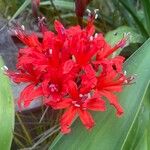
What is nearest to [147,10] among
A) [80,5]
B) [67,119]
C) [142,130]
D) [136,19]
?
[136,19]

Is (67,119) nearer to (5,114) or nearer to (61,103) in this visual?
(61,103)

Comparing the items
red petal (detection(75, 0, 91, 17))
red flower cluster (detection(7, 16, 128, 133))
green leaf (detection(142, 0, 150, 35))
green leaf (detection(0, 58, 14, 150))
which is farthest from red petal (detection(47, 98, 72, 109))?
green leaf (detection(142, 0, 150, 35))

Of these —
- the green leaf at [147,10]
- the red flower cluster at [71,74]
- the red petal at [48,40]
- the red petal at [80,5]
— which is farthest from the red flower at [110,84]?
the green leaf at [147,10]

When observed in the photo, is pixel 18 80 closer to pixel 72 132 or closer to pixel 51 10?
pixel 72 132

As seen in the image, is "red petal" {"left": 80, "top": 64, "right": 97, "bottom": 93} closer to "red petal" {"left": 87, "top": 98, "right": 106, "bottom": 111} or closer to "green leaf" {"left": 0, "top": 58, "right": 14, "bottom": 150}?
"red petal" {"left": 87, "top": 98, "right": 106, "bottom": 111}

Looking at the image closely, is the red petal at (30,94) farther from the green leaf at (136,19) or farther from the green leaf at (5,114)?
the green leaf at (136,19)

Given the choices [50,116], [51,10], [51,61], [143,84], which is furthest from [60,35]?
[51,10]
